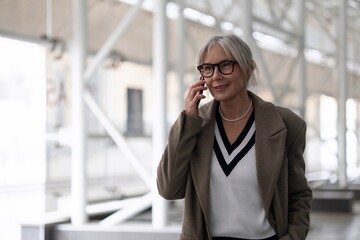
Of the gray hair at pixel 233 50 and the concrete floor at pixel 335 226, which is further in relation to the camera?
the concrete floor at pixel 335 226

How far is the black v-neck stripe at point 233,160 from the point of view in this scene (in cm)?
327

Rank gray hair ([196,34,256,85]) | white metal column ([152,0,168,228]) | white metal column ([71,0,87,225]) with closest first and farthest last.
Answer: gray hair ([196,34,256,85]) < white metal column ([152,0,168,228]) < white metal column ([71,0,87,225])

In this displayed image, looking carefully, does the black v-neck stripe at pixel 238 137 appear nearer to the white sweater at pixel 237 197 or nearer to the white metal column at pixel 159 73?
the white sweater at pixel 237 197

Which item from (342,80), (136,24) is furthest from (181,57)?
(342,80)

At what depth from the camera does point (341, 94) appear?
66.6 feet

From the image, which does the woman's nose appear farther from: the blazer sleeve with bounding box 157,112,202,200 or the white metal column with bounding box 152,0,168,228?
the white metal column with bounding box 152,0,168,228

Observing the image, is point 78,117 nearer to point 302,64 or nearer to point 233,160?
point 233,160

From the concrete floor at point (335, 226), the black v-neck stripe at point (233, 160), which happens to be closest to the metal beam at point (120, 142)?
the concrete floor at point (335, 226)

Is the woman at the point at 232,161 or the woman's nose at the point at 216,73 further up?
the woman's nose at the point at 216,73

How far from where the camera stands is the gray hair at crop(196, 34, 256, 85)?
10.6ft

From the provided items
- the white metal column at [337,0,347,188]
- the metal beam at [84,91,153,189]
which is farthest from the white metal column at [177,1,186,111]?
the white metal column at [337,0,347,188]

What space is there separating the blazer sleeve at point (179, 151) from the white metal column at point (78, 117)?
7.33 meters

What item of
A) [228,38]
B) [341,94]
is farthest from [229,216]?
[341,94]

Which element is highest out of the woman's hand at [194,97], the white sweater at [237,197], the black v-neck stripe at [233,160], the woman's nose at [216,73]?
the woman's nose at [216,73]
